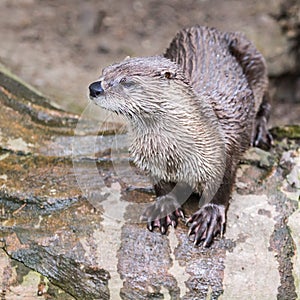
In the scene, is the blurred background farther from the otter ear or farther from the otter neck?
the otter ear

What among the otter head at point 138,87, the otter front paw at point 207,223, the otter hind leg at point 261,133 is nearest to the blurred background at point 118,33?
the otter hind leg at point 261,133

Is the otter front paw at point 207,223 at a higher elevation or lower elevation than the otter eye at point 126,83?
lower

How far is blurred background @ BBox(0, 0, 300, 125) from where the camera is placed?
4691 mm

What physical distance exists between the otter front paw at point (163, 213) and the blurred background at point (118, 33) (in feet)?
6.42

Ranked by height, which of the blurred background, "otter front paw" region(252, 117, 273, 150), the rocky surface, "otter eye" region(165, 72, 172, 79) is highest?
the blurred background

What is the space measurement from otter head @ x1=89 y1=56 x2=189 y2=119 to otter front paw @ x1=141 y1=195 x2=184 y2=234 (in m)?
0.58

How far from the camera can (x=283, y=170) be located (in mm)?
2832

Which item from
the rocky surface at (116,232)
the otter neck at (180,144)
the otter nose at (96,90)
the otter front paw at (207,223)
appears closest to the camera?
the otter nose at (96,90)

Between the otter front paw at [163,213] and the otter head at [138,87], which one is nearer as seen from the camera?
the otter head at [138,87]

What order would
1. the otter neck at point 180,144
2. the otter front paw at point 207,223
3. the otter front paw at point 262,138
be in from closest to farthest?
the otter neck at point 180,144 → the otter front paw at point 207,223 → the otter front paw at point 262,138

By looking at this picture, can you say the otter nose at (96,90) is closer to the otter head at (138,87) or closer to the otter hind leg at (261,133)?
the otter head at (138,87)

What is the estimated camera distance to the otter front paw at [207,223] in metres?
2.48

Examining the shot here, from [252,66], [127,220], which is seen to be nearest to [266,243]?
[127,220]

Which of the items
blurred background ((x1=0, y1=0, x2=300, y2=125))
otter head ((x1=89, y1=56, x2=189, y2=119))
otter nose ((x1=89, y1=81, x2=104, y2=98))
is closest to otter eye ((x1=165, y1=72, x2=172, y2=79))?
otter head ((x1=89, y1=56, x2=189, y2=119))
